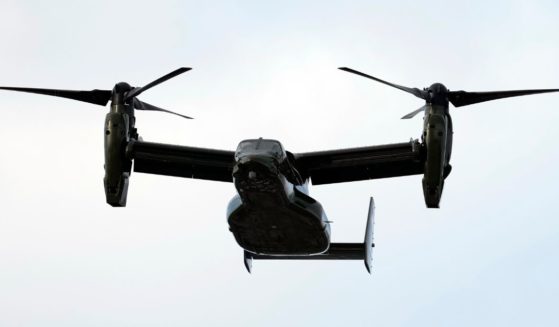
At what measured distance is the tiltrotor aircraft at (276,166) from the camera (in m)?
27.6

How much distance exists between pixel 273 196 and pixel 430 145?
382 centimetres

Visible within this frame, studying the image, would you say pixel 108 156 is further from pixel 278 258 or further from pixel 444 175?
pixel 444 175

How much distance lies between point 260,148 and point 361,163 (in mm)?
3569

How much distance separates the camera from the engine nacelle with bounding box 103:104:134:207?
28922mm

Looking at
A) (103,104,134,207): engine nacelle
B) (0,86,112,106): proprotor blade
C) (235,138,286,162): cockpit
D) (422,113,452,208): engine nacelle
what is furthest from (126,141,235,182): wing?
(422,113,452,208): engine nacelle

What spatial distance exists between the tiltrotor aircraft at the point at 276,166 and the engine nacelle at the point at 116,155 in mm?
24

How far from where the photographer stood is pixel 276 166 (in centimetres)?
2720

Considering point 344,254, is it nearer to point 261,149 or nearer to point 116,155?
point 261,149

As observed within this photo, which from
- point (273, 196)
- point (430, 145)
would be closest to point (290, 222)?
point (273, 196)

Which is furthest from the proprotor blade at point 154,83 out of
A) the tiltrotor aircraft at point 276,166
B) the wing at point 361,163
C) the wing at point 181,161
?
the wing at point 361,163

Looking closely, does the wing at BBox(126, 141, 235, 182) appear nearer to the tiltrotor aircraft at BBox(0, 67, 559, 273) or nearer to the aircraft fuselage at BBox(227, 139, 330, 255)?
the tiltrotor aircraft at BBox(0, 67, 559, 273)

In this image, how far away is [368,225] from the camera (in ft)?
111

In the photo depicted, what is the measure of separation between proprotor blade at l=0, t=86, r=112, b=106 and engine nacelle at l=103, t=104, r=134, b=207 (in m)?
0.73

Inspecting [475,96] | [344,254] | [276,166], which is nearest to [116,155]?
[276,166]
